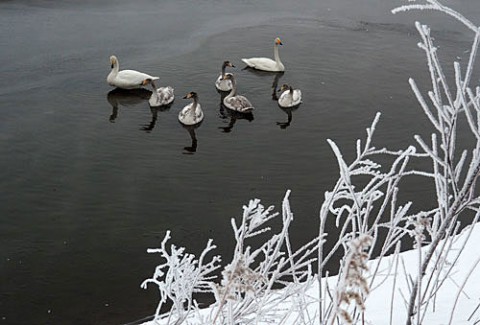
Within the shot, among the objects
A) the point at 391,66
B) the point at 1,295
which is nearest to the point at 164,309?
the point at 1,295

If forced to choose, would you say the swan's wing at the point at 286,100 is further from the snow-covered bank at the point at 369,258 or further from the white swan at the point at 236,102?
the snow-covered bank at the point at 369,258

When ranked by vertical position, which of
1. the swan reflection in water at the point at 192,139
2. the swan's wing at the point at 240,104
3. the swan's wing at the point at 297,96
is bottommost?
the swan reflection in water at the point at 192,139

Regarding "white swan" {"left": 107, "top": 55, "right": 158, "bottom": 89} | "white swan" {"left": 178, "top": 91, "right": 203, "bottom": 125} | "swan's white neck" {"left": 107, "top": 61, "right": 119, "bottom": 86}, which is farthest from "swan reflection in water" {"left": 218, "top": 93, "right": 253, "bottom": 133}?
"swan's white neck" {"left": 107, "top": 61, "right": 119, "bottom": 86}

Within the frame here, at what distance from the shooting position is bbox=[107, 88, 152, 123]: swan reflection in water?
1266cm

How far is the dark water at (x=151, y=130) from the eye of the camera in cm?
781

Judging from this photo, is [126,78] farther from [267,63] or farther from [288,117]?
[288,117]

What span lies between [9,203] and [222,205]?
10.2 ft

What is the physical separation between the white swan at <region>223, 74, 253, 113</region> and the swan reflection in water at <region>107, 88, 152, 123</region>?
1.91 metres

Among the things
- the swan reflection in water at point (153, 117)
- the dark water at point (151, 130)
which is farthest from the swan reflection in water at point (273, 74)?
the swan reflection in water at point (153, 117)

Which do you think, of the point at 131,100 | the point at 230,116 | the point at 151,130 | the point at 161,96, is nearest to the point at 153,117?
the point at 161,96

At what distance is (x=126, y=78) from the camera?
12992mm

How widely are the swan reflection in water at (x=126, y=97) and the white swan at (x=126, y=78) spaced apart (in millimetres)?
165

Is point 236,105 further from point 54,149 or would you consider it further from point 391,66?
point 391,66

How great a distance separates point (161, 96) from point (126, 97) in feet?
3.85
